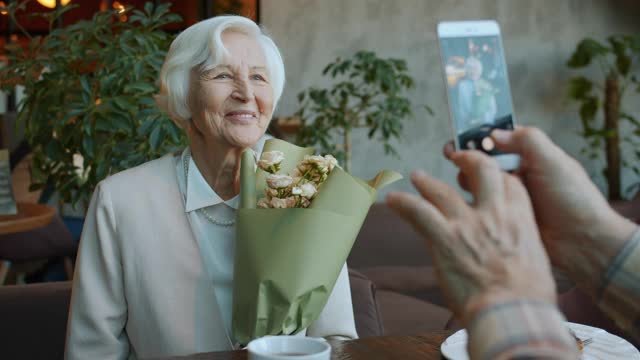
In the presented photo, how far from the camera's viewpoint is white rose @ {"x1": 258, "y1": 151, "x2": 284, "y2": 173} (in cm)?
145

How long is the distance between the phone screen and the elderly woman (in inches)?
14.7

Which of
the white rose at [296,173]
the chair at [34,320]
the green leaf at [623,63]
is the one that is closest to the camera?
the white rose at [296,173]

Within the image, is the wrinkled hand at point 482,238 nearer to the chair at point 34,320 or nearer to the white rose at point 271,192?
the white rose at point 271,192

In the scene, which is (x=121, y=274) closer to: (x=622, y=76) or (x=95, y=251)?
(x=95, y=251)

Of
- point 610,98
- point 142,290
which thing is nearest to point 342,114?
point 610,98

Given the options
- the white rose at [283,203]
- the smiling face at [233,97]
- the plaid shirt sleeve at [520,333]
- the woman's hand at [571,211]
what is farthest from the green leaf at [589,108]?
the plaid shirt sleeve at [520,333]

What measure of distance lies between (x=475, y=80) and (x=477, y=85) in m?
0.01

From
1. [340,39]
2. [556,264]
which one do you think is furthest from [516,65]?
[556,264]

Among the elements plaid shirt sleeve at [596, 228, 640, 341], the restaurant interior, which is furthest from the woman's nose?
plaid shirt sleeve at [596, 228, 640, 341]

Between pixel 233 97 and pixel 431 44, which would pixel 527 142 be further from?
pixel 431 44

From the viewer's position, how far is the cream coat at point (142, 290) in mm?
1595

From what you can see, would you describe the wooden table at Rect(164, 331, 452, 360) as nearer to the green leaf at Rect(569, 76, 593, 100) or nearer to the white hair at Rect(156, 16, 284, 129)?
the white hair at Rect(156, 16, 284, 129)

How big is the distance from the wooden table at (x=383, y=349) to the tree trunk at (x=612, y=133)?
509cm

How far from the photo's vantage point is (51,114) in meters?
2.94
